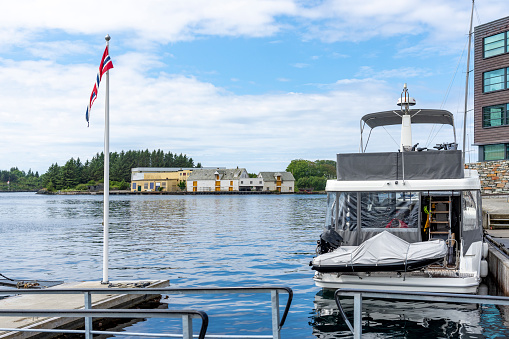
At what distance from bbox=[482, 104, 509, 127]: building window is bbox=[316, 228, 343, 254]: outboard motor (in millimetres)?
32957

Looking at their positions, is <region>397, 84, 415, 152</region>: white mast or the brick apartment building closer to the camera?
<region>397, 84, 415, 152</region>: white mast

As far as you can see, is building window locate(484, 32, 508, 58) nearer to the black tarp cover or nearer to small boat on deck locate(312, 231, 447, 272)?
the black tarp cover

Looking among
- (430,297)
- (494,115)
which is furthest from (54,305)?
(494,115)

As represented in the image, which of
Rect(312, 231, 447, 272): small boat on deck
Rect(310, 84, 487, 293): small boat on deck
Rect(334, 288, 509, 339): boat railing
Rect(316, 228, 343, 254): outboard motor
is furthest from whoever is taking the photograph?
Rect(316, 228, 343, 254): outboard motor

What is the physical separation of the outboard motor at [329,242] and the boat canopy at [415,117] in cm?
535

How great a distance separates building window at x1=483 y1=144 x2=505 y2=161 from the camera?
41.8 m

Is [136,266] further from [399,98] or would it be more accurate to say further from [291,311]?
[399,98]

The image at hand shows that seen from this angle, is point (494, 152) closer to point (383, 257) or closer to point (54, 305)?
point (383, 257)

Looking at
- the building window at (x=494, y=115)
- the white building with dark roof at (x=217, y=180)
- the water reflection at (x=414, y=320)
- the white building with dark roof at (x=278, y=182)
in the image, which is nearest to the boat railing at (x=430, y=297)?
the water reflection at (x=414, y=320)

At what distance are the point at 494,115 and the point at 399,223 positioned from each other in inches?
1286

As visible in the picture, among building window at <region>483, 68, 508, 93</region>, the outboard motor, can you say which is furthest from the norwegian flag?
building window at <region>483, 68, 508, 93</region>

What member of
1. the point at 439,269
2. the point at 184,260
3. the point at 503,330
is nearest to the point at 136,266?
the point at 184,260

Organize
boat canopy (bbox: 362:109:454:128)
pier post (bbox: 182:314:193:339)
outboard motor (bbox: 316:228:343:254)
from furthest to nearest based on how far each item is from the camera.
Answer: boat canopy (bbox: 362:109:454:128) < outboard motor (bbox: 316:228:343:254) < pier post (bbox: 182:314:193:339)

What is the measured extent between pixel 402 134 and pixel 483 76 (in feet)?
99.3
